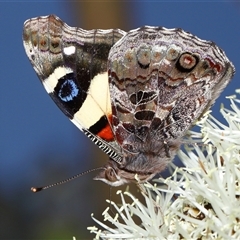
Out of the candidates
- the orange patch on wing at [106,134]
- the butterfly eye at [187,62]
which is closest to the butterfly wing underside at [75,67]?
the orange patch on wing at [106,134]

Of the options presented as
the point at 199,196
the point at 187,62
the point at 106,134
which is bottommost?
the point at 199,196

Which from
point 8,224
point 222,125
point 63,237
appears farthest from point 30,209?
point 222,125

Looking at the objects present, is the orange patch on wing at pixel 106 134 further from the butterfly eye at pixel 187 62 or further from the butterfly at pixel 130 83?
the butterfly eye at pixel 187 62

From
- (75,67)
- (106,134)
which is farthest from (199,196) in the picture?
(75,67)

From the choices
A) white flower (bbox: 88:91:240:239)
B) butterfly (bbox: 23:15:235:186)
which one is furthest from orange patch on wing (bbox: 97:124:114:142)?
white flower (bbox: 88:91:240:239)

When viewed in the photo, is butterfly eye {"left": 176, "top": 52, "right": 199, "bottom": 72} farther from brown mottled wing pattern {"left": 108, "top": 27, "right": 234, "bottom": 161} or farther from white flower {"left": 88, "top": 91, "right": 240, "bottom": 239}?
white flower {"left": 88, "top": 91, "right": 240, "bottom": 239}

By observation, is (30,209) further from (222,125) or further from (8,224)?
(222,125)

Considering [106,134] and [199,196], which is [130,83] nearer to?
[106,134]
